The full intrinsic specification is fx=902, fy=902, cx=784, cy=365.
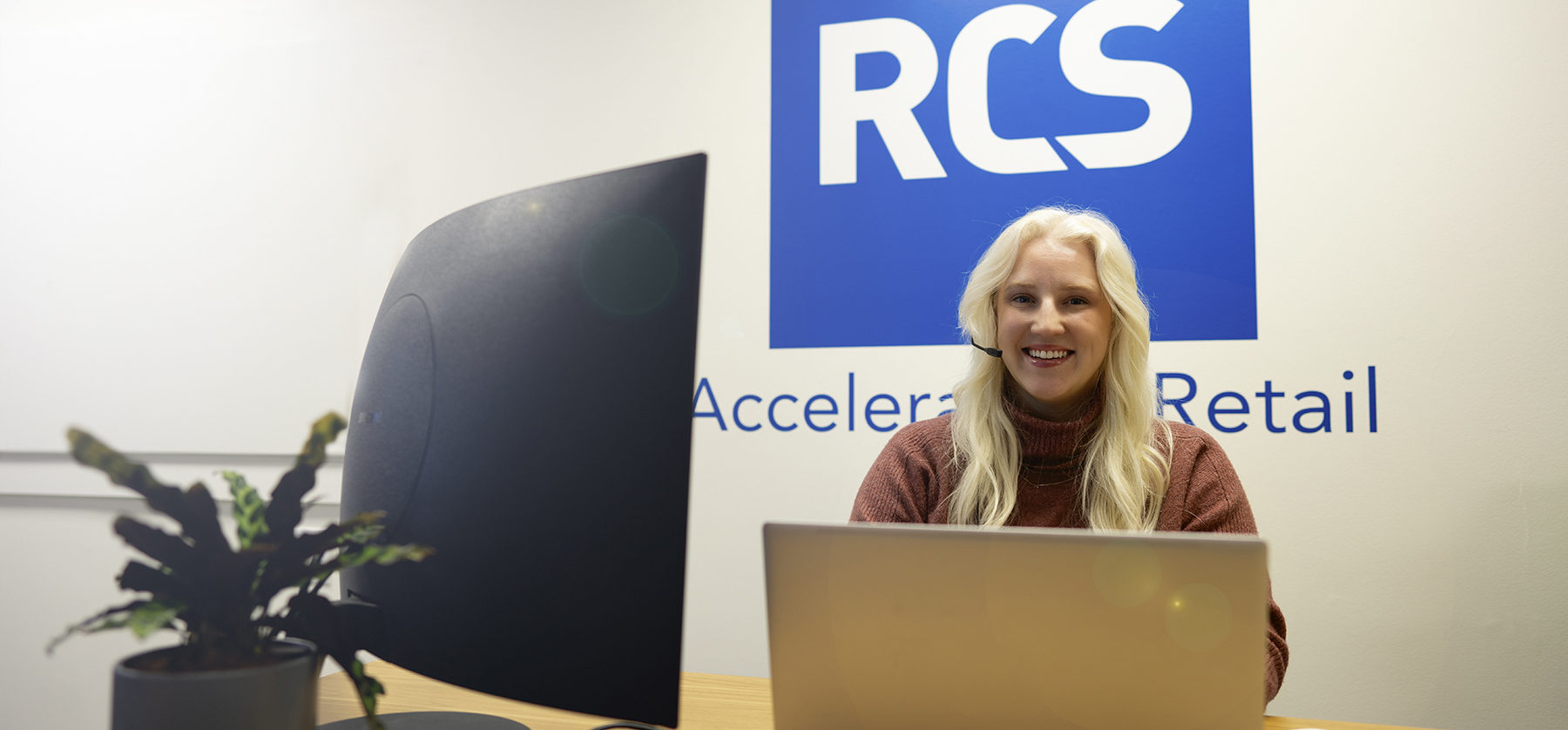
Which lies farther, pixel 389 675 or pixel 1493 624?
pixel 1493 624

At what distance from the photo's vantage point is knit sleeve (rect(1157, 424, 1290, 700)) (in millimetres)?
1548

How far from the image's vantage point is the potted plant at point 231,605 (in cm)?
56

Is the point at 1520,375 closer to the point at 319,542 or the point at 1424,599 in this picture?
the point at 1424,599

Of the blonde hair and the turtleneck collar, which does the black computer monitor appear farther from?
the turtleneck collar

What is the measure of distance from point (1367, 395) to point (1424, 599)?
49 cm

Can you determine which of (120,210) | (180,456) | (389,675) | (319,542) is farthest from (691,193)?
(120,210)

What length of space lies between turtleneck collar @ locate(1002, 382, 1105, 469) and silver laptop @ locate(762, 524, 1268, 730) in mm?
1040

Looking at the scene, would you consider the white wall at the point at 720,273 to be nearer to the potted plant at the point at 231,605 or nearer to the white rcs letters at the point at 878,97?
the white rcs letters at the point at 878,97

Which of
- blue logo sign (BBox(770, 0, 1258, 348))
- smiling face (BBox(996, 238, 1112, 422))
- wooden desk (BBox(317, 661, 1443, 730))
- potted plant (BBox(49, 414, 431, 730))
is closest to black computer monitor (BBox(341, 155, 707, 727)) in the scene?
potted plant (BBox(49, 414, 431, 730))

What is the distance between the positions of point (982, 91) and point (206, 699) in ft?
7.26

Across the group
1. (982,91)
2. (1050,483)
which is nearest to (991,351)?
(1050,483)

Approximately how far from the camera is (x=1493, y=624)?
6.76 feet

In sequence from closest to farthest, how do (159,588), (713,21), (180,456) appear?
(159,588), (713,21), (180,456)

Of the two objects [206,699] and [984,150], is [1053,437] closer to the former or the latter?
[984,150]
